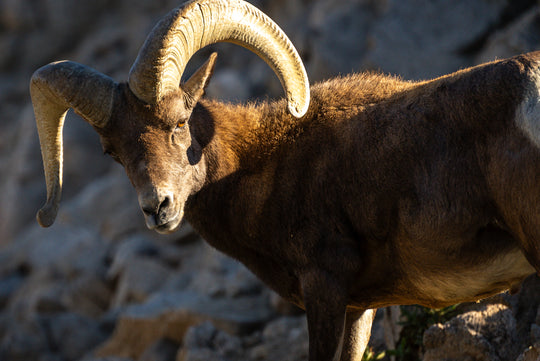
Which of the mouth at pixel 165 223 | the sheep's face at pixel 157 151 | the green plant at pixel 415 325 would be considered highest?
the sheep's face at pixel 157 151

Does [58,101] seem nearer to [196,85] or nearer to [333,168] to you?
[196,85]

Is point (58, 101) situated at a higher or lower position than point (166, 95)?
higher

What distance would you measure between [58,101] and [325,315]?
317 cm

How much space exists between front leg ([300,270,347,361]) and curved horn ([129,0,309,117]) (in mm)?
1471

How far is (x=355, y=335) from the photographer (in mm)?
6348

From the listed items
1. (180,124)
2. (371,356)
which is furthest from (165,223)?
(371,356)

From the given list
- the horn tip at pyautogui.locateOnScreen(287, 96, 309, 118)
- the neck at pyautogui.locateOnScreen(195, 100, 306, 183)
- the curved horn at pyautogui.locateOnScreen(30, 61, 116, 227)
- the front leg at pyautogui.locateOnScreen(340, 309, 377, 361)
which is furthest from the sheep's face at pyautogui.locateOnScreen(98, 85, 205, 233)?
the front leg at pyautogui.locateOnScreen(340, 309, 377, 361)

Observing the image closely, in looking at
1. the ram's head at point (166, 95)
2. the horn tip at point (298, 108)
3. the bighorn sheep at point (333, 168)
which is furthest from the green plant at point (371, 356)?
the horn tip at point (298, 108)

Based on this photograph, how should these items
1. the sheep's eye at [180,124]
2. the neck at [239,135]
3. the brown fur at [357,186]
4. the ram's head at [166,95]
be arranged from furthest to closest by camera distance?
the neck at [239,135]
the sheep's eye at [180,124]
the ram's head at [166,95]
the brown fur at [357,186]

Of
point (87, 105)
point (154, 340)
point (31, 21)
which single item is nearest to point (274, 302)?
point (154, 340)

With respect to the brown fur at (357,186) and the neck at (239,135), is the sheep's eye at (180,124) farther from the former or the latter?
the neck at (239,135)

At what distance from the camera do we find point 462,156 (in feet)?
16.4

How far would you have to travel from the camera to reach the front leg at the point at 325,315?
214 inches

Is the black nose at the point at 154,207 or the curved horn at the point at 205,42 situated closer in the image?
the black nose at the point at 154,207
